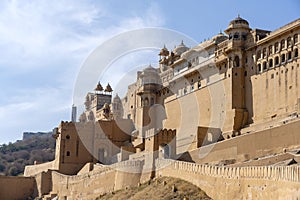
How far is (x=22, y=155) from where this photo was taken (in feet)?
287

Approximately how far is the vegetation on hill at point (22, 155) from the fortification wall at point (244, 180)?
49.5 metres

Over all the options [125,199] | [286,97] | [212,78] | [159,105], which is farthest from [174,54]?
[125,199]

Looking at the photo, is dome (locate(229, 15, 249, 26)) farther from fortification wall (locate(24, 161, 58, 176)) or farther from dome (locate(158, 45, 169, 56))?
dome (locate(158, 45, 169, 56))

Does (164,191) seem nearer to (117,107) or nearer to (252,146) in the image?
(252,146)

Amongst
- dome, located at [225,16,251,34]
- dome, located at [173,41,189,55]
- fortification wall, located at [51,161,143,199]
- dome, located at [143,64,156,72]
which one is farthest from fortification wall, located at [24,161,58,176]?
dome, located at [225,16,251,34]

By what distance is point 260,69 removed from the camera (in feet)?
116

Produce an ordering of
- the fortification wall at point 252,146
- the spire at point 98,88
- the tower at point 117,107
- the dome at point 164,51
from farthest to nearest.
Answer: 1. the spire at point 98,88
2. the tower at point 117,107
3. the dome at point 164,51
4. the fortification wall at point 252,146

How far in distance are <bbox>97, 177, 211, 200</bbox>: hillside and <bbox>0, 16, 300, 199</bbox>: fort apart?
0.38m

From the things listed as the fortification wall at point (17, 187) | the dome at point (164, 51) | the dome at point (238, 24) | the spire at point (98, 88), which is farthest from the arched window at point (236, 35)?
the spire at point (98, 88)

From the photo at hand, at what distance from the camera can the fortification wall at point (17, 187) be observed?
42875 millimetres

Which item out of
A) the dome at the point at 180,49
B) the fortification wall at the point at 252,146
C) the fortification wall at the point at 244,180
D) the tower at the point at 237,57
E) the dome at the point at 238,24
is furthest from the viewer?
the dome at the point at 180,49

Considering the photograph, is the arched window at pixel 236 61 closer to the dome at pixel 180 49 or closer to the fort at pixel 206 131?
the fort at pixel 206 131

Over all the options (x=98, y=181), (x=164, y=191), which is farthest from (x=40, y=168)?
(x=164, y=191)

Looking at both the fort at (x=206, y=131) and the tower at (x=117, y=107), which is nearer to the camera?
the fort at (x=206, y=131)
